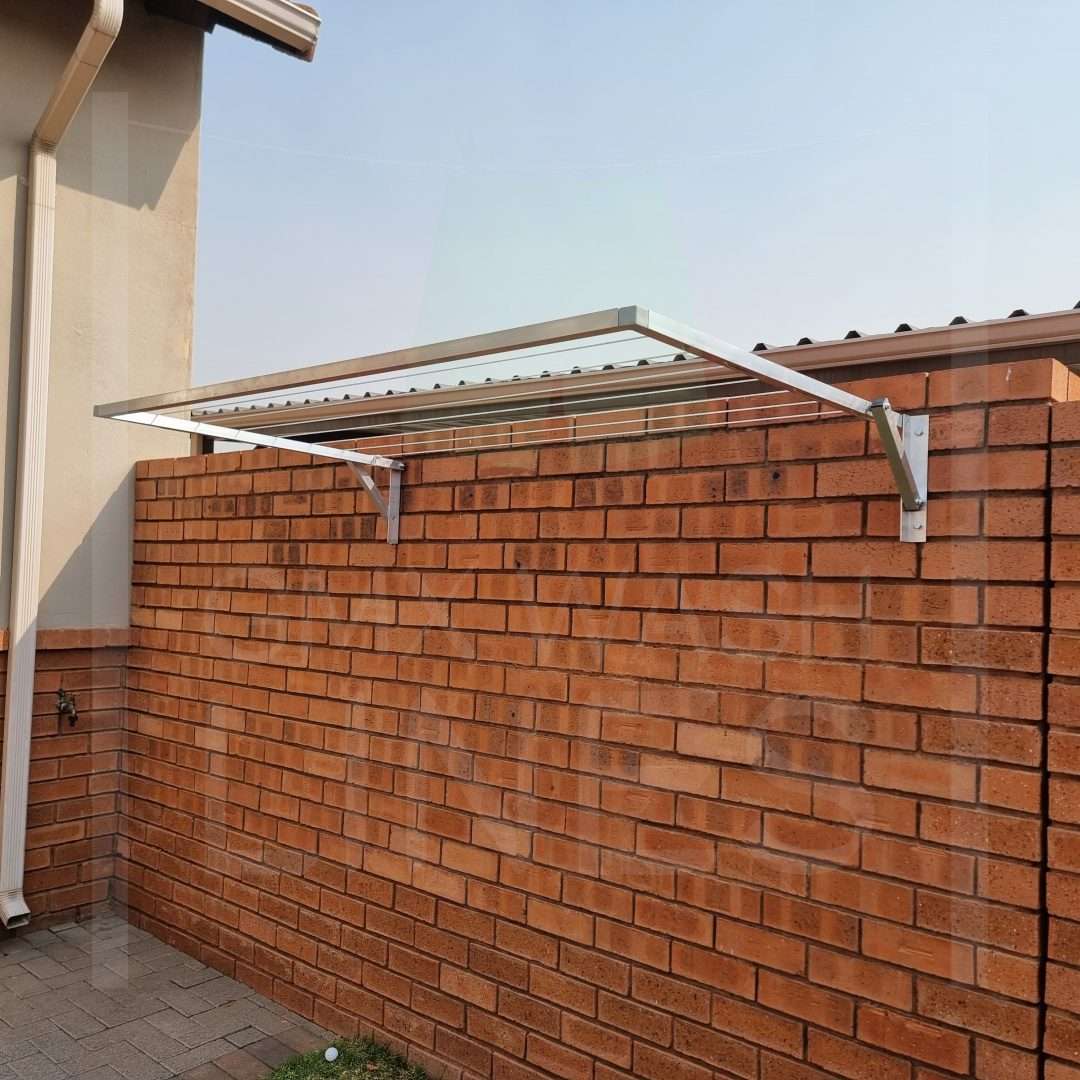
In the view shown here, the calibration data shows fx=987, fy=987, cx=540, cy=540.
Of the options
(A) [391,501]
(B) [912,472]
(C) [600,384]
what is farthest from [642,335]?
(A) [391,501]

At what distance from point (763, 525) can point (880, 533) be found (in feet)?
1.03

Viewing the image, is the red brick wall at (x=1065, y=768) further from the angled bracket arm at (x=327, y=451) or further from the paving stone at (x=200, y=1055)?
the paving stone at (x=200, y=1055)

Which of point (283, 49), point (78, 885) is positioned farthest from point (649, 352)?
point (78, 885)

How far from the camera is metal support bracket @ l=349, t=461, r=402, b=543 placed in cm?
348

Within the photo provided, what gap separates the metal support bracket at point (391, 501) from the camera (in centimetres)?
348

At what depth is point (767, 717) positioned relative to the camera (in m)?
2.50

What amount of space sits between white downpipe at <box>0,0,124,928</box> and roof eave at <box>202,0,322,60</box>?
950 millimetres

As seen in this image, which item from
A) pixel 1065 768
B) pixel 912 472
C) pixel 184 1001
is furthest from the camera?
pixel 184 1001

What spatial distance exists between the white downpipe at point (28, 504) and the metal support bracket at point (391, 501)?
180 cm

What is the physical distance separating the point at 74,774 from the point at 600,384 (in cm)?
335

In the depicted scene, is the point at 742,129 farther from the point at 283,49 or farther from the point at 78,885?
the point at 78,885

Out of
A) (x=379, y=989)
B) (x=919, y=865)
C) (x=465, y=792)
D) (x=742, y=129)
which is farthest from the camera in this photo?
(x=379, y=989)

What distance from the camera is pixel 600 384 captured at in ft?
9.48

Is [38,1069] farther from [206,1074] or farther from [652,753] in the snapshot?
[652,753]
